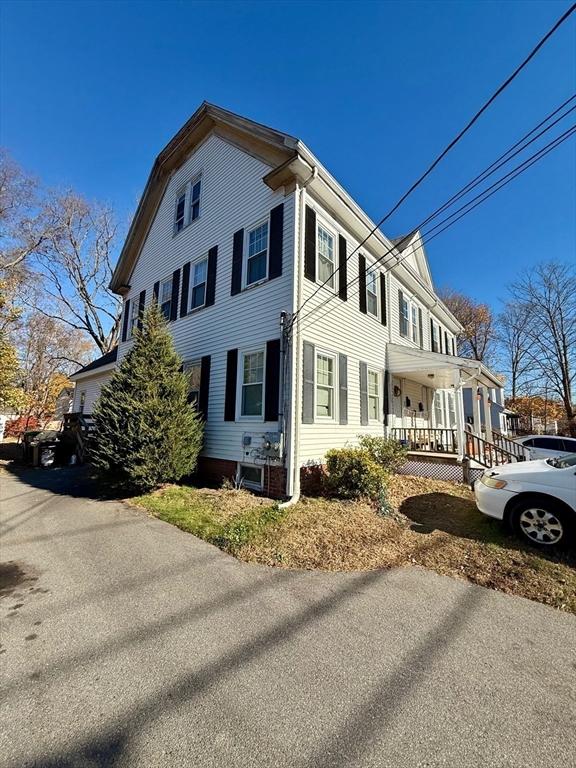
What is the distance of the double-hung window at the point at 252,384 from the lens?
8.03 m

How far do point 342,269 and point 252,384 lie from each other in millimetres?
4060

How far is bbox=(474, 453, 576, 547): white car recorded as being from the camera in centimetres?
457

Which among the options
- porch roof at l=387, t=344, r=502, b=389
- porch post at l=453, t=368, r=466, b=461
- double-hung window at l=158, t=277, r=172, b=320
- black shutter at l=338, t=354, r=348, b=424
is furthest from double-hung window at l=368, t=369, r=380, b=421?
double-hung window at l=158, t=277, r=172, b=320

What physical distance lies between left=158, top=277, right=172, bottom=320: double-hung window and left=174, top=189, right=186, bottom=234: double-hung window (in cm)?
180

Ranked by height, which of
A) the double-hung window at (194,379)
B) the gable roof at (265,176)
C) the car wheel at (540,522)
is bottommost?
the car wheel at (540,522)

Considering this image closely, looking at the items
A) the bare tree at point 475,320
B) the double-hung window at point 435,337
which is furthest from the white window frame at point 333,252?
the bare tree at point 475,320

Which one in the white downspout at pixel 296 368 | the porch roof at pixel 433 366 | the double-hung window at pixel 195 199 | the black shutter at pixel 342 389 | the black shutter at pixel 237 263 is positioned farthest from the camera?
the double-hung window at pixel 195 199

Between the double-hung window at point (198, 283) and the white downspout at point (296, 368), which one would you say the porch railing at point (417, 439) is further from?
the double-hung window at point (198, 283)

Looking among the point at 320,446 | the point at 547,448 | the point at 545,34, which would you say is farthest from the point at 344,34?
the point at 547,448

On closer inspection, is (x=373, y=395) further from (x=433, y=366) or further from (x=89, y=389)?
(x=89, y=389)

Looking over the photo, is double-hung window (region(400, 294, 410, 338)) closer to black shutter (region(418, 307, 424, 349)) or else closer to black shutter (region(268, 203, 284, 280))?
black shutter (region(418, 307, 424, 349))

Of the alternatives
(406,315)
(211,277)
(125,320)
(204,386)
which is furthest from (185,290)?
(406,315)

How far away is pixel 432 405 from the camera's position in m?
14.5

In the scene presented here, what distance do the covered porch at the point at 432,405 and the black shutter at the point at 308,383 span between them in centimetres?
375
